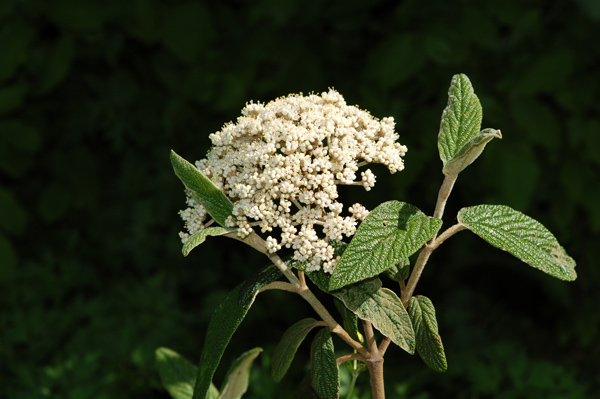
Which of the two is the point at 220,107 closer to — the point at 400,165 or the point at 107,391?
the point at 107,391

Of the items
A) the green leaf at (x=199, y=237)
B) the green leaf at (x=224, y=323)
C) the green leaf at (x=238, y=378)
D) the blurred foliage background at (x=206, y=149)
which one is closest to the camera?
the green leaf at (x=199, y=237)

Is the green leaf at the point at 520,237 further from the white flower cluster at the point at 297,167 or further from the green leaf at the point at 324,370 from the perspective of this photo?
the green leaf at the point at 324,370

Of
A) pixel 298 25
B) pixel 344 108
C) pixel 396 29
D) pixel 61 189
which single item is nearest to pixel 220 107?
pixel 298 25

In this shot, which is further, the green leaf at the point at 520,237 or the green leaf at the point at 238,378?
the green leaf at the point at 238,378

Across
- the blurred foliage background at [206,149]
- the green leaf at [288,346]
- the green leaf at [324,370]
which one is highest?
the blurred foliage background at [206,149]

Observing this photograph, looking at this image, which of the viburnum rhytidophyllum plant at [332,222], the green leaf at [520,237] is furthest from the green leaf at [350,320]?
the green leaf at [520,237]

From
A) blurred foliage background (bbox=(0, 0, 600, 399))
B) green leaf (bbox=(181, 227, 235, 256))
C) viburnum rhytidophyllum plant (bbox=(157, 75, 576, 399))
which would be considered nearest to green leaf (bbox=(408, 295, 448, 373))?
viburnum rhytidophyllum plant (bbox=(157, 75, 576, 399))

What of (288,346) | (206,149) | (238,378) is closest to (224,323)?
(288,346)

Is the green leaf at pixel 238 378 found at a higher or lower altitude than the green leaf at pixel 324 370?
higher

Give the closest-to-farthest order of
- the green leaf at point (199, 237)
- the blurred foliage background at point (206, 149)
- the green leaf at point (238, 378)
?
the green leaf at point (199, 237)
the green leaf at point (238, 378)
the blurred foliage background at point (206, 149)
